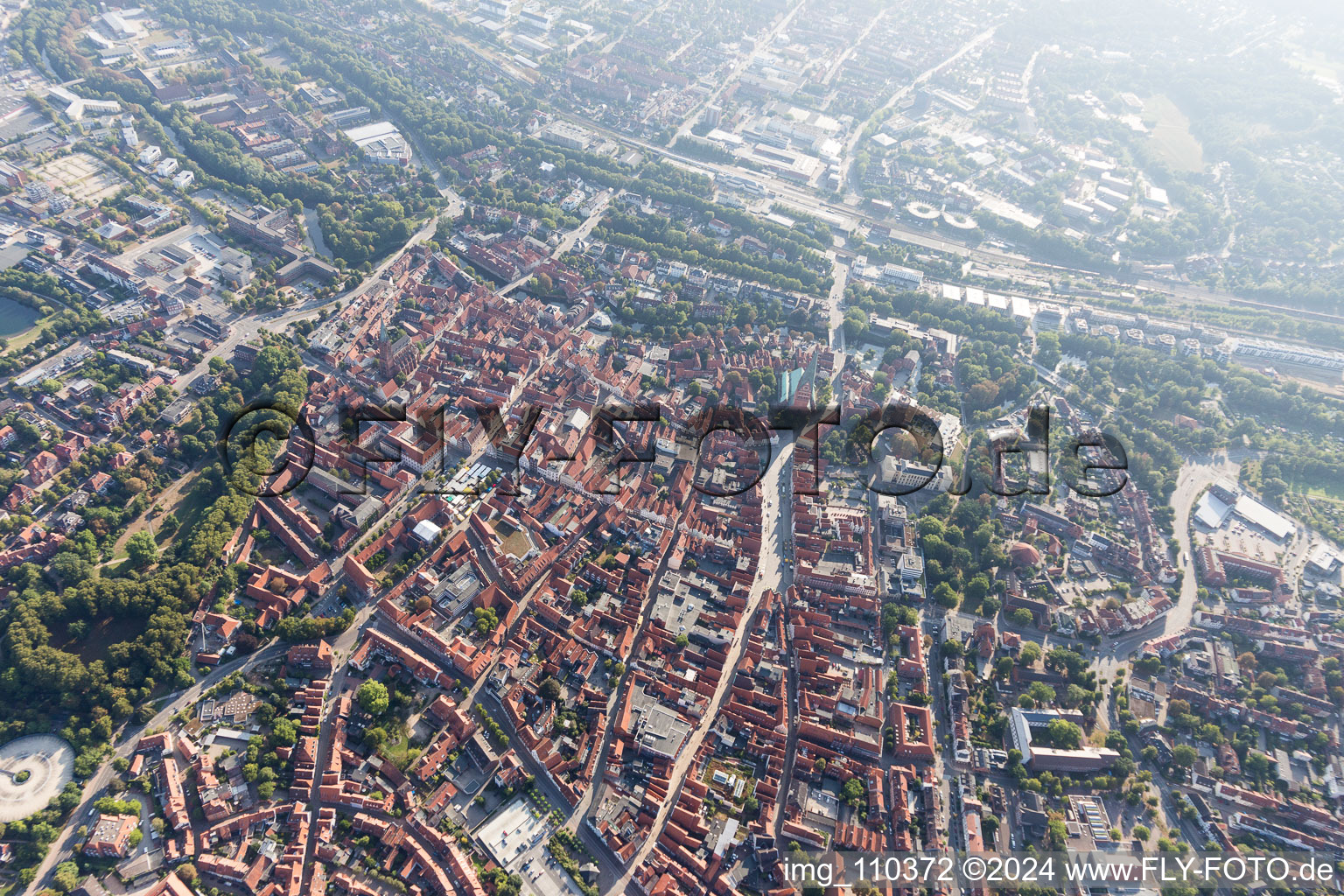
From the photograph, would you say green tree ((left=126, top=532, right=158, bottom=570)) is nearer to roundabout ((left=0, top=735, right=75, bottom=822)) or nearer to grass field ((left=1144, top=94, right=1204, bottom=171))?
roundabout ((left=0, top=735, right=75, bottom=822))

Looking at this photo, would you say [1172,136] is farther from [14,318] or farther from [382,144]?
[14,318]

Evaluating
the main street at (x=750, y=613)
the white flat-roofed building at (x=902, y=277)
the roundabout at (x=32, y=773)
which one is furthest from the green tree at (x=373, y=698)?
the white flat-roofed building at (x=902, y=277)

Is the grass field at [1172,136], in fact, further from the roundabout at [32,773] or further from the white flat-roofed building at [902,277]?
the roundabout at [32,773]

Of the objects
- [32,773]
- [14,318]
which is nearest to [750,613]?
[32,773]

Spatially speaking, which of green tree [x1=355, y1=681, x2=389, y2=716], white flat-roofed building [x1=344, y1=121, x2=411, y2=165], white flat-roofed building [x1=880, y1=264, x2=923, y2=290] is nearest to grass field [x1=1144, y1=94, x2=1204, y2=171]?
white flat-roofed building [x1=880, y1=264, x2=923, y2=290]

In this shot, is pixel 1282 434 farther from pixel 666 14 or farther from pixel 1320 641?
pixel 666 14
